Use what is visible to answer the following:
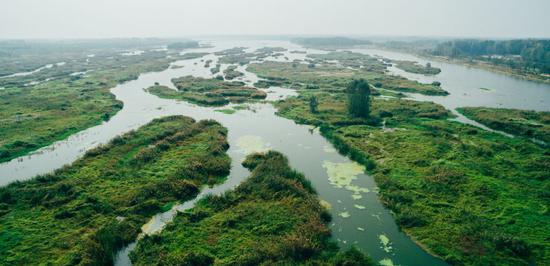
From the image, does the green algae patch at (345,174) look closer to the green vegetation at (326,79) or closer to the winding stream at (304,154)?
the winding stream at (304,154)

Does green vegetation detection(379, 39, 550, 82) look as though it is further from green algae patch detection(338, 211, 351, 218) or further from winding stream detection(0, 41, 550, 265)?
green algae patch detection(338, 211, 351, 218)

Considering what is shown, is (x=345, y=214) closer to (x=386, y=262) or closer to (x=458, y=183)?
(x=386, y=262)

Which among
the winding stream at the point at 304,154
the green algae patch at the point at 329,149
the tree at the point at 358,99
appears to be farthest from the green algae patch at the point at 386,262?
the tree at the point at 358,99

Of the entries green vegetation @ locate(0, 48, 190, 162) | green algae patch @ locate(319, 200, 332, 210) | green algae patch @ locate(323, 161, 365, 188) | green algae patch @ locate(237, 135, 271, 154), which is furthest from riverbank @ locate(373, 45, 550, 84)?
green vegetation @ locate(0, 48, 190, 162)

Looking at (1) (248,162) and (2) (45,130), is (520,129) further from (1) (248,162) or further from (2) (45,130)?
Result: (2) (45,130)

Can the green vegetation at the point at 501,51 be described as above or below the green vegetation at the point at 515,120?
above

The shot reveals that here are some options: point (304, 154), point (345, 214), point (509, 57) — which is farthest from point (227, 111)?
point (509, 57)
